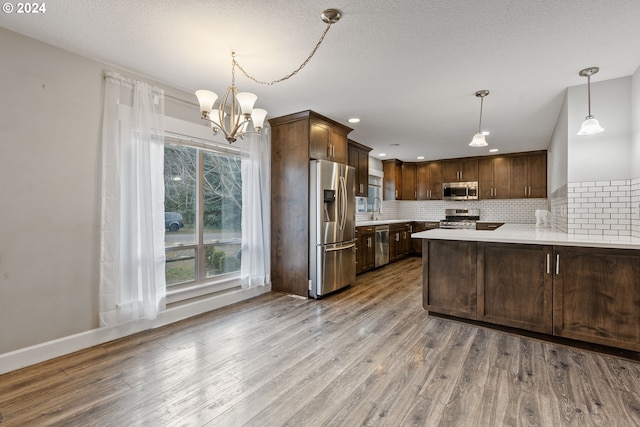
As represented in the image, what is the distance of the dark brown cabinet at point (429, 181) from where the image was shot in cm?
747

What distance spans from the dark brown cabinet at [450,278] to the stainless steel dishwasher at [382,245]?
2.56 m

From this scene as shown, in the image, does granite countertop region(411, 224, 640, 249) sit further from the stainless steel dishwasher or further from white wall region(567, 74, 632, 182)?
the stainless steel dishwasher

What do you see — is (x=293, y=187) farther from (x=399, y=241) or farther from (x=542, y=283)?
(x=399, y=241)

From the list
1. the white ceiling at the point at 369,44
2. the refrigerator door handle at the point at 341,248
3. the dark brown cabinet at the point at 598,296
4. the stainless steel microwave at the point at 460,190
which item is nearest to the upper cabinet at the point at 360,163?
the refrigerator door handle at the point at 341,248

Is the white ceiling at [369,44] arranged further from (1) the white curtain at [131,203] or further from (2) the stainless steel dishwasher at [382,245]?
(2) the stainless steel dishwasher at [382,245]

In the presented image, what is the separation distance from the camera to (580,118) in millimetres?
3000

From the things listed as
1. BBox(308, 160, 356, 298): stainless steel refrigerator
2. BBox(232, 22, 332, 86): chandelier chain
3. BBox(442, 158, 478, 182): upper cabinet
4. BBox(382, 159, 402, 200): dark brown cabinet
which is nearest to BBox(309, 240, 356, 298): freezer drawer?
BBox(308, 160, 356, 298): stainless steel refrigerator

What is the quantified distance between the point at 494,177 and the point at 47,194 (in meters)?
7.62

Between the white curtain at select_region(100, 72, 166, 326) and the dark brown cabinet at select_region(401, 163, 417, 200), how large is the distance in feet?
20.4

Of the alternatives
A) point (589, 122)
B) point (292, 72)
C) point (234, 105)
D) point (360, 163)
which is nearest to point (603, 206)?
point (589, 122)

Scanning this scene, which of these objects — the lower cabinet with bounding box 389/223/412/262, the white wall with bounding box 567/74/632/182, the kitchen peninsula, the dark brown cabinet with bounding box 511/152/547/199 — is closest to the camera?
the kitchen peninsula

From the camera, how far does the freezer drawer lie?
3.90m

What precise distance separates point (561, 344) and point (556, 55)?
248 cm

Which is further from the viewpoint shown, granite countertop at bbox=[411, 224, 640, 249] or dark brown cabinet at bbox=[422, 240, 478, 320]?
dark brown cabinet at bbox=[422, 240, 478, 320]
